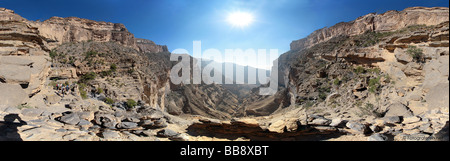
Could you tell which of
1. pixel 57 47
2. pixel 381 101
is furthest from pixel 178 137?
pixel 57 47

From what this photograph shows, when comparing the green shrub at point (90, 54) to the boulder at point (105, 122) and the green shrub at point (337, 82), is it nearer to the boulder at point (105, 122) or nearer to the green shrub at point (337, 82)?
the boulder at point (105, 122)

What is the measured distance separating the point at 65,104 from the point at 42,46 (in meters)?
4.42

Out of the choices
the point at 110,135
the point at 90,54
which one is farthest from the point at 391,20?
the point at 90,54

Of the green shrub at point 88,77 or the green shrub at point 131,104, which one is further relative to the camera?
the green shrub at point 88,77

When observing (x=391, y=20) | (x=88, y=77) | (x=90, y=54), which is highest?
(x=391, y=20)

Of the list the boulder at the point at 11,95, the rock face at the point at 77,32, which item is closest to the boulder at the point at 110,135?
the boulder at the point at 11,95

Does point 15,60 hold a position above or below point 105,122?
above

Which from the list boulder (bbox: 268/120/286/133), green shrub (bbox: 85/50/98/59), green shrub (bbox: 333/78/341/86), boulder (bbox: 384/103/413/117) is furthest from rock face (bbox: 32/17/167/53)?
green shrub (bbox: 333/78/341/86)

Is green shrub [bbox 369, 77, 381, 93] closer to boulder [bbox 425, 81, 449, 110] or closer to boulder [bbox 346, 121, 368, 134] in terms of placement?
boulder [bbox 346, 121, 368, 134]

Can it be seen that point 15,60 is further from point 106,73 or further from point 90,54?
point 90,54

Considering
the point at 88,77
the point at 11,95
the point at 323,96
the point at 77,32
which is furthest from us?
the point at 77,32

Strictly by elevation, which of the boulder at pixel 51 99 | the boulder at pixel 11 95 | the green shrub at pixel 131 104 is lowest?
the green shrub at pixel 131 104

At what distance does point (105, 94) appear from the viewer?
19359 millimetres
